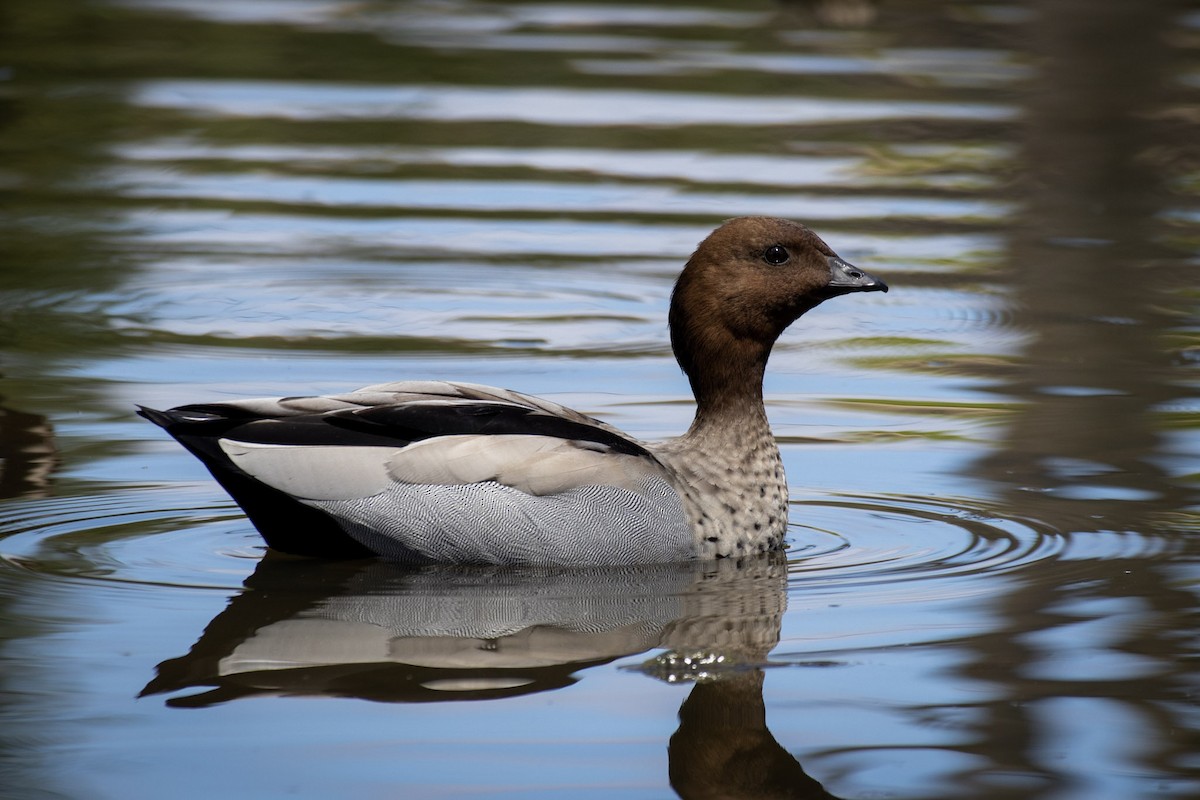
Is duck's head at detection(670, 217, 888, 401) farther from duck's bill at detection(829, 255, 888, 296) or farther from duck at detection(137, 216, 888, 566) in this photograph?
duck at detection(137, 216, 888, 566)

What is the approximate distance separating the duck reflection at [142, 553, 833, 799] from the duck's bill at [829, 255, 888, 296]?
115 cm

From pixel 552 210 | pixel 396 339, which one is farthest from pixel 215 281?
pixel 552 210

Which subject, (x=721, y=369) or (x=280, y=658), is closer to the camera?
(x=280, y=658)

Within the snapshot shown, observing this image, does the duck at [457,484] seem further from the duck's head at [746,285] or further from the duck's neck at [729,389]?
the duck's head at [746,285]

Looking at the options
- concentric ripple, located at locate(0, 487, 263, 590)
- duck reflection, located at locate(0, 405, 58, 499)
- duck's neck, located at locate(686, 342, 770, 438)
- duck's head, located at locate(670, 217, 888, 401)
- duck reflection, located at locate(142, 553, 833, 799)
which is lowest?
duck reflection, located at locate(142, 553, 833, 799)

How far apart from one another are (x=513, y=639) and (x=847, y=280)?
2.29m

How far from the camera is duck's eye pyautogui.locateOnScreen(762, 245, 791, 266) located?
26.5 ft

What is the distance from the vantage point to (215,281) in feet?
41.9

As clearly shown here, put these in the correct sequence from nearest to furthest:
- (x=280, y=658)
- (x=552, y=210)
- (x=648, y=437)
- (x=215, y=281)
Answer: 1. (x=280, y=658)
2. (x=648, y=437)
3. (x=215, y=281)
4. (x=552, y=210)

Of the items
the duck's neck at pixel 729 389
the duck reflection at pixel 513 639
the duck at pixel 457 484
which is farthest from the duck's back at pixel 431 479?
the duck's neck at pixel 729 389

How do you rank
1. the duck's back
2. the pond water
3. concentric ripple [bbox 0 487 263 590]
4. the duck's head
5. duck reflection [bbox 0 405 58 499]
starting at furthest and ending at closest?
duck reflection [bbox 0 405 58 499] → the duck's head → the duck's back → concentric ripple [bbox 0 487 263 590] → the pond water

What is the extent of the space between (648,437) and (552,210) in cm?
580

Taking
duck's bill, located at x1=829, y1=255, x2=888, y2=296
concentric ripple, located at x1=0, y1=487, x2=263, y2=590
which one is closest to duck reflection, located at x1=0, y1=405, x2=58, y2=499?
concentric ripple, located at x1=0, y1=487, x2=263, y2=590

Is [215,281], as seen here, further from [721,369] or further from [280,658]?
[280,658]
